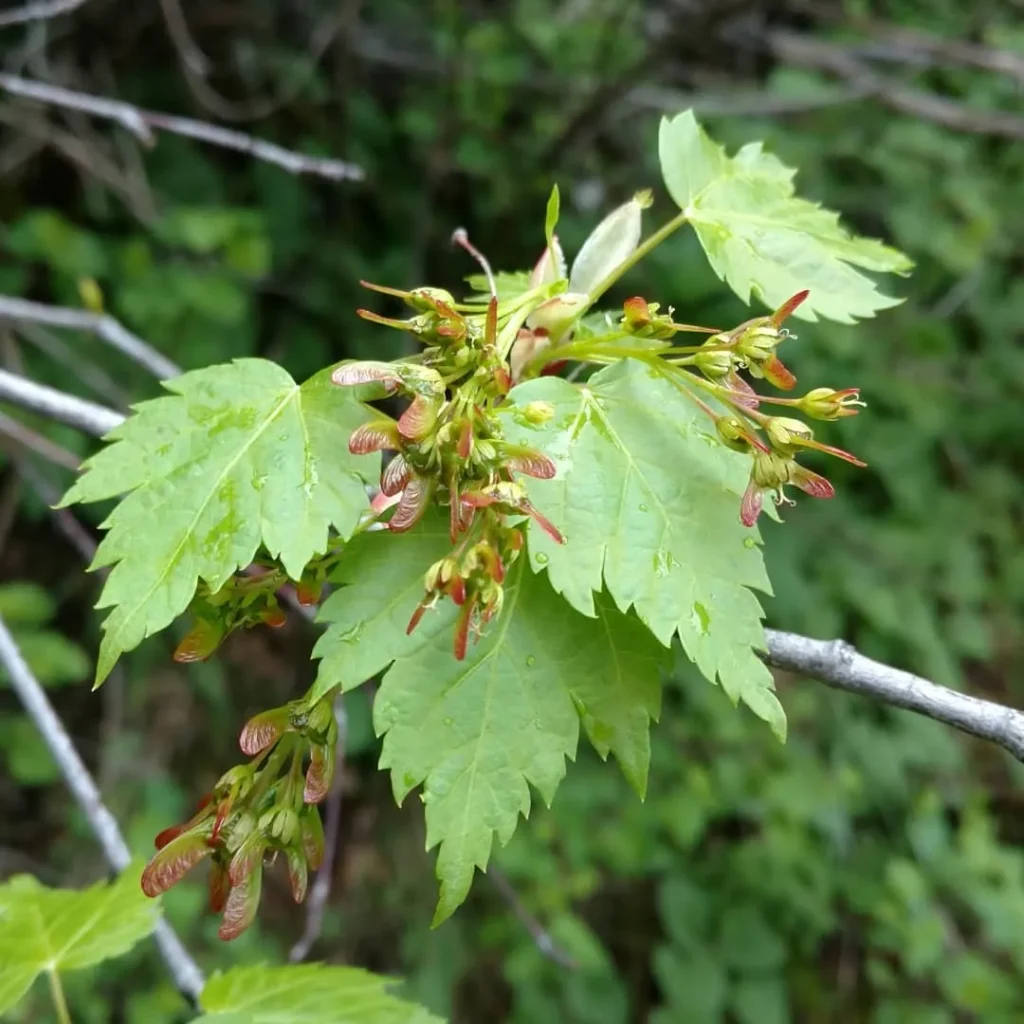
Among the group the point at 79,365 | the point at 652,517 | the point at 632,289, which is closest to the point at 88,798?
the point at 652,517

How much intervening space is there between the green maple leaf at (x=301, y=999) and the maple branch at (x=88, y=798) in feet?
0.39

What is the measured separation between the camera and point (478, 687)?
32.9 inches

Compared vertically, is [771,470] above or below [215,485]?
above

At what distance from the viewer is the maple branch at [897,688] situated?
87cm

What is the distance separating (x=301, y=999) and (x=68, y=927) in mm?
328

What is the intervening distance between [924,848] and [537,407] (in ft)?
8.75

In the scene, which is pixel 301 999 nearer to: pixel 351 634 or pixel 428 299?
pixel 351 634

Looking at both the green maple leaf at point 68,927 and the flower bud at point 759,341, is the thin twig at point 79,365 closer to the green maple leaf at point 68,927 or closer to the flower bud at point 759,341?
the green maple leaf at point 68,927

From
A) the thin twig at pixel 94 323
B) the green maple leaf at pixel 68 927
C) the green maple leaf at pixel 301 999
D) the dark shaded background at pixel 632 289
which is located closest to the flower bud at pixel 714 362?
the green maple leaf at pixel 301 999

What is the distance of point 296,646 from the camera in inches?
130

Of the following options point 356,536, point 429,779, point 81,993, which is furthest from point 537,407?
point 81,993

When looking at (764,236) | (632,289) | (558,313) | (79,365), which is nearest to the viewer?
(558,313)

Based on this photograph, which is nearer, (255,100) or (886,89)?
(886,89)

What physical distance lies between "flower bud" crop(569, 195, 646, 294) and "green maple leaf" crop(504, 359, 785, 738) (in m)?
0.21
